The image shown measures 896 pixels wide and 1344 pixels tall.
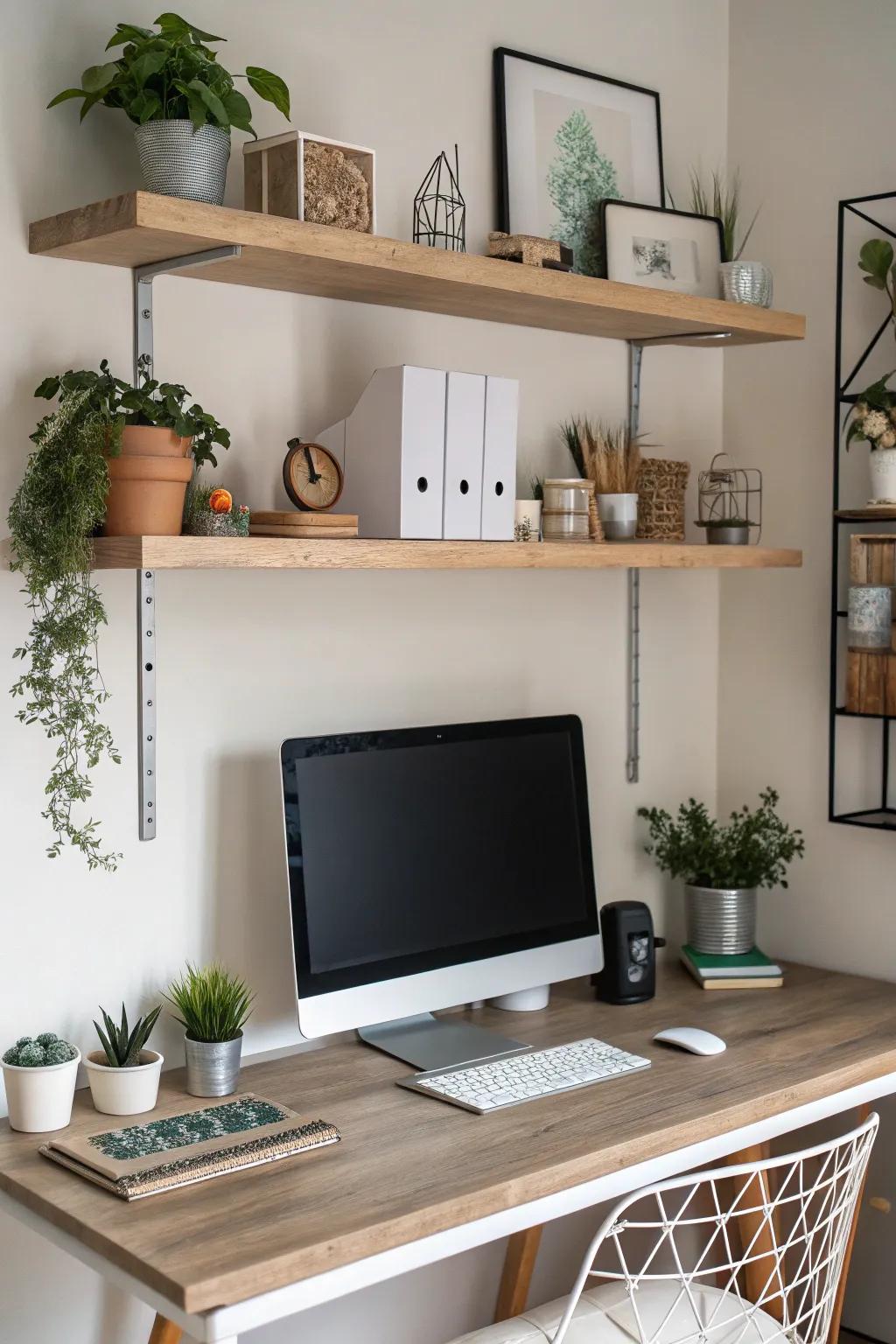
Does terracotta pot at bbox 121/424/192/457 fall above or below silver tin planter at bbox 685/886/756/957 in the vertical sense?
above

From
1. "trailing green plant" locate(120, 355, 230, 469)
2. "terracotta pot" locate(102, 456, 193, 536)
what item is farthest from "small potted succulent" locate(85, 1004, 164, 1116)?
"trailing green plant" locate(120, 355, 230, 469)

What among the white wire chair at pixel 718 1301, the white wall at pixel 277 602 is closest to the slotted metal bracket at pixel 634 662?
the white wall at pixel 277 602

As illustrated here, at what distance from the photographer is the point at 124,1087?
1858 millimetres

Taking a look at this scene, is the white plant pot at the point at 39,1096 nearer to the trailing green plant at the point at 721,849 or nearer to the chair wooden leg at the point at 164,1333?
the chair wooden leg at the point at 164,1333

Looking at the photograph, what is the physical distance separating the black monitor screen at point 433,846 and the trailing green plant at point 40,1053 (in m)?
0.34

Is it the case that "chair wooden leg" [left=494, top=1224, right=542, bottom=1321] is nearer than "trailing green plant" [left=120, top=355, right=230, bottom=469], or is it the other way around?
"trailing green plant" [left=120, top=355, right=230, bottom=469]

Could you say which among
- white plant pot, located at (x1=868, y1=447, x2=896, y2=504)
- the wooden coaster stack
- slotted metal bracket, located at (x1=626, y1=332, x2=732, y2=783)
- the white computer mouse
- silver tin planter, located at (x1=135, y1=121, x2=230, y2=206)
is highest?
silver tin planter, located at (x1=135, y1=121, x2=230, y2=206)

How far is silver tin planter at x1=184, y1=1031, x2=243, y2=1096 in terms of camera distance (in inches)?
76.3

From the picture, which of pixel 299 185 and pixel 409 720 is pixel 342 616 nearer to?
pixel 409 720

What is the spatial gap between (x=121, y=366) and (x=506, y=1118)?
112 cm

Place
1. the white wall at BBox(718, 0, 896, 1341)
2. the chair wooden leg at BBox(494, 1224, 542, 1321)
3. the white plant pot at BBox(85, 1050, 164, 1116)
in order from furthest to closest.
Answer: the white wall at BBox(718, 0, 896, 1341) → the chair wooden leg at BBox(494, 1224, 542, 1321) → the white plant pot at BBox(85, 1050, 164, 1116)

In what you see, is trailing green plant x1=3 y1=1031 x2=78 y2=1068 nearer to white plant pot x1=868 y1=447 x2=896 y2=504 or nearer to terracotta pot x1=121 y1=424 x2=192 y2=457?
terracotta pot x1=121 y1=424 x2=192 y2=457

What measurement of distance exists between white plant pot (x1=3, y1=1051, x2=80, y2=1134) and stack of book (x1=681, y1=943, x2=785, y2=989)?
1.14m

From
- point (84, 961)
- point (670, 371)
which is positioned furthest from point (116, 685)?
point (670, 371)
